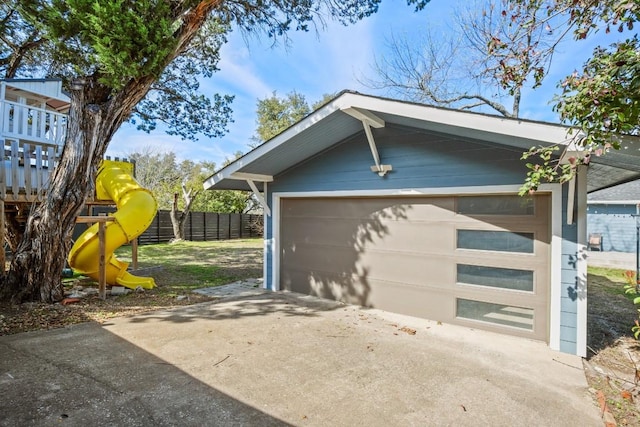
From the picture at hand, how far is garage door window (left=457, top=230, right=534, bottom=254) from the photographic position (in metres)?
4.59

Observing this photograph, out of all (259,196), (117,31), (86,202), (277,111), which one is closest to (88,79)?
(117,31)

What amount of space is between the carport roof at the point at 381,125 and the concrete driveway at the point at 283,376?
2.39 metres

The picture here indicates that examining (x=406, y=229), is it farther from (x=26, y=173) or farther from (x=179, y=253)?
(x=179, y=253)

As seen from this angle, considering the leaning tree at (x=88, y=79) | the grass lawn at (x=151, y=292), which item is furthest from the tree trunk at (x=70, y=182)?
the grass lawn at (x=151, y=292)

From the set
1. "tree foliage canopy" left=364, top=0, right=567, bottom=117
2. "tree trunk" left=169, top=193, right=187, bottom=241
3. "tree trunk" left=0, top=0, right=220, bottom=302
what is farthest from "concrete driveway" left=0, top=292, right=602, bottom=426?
"tree trunk" left=169, top=193, right=187, bottom=241

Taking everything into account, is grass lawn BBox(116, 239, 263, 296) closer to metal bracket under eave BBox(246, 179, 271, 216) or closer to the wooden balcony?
metal bracket under eave BBox(246, 179, 271, 216)

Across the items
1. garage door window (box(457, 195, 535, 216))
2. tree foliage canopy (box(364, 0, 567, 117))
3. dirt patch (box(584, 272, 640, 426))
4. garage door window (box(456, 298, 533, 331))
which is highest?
tree foliage canopy (box(364, 0, 567, 117))

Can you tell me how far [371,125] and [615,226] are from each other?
13.3 metres

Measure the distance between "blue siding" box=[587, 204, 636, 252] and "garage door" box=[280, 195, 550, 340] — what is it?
11792mm

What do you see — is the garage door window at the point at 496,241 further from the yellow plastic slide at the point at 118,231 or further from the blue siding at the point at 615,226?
the blue siding at the point at 615,226

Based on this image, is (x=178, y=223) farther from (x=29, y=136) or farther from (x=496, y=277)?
(x=496, y=277)

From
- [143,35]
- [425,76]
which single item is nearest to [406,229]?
[143,35]

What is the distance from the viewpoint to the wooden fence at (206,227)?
17781mm

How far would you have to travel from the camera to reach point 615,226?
43.6ft
